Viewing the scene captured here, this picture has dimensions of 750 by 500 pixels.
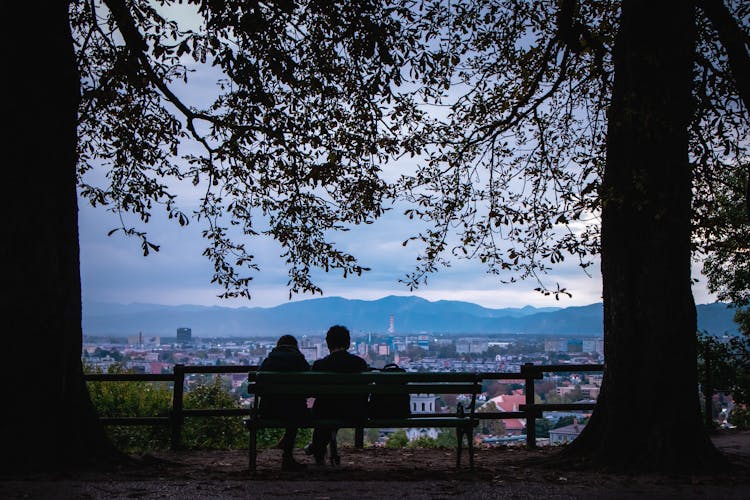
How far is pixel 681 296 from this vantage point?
888 centimetres

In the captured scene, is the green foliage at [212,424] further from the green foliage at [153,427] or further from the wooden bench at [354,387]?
the wooden bench at [354,387]

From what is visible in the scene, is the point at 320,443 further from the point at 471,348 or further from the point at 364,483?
the point at 471,348

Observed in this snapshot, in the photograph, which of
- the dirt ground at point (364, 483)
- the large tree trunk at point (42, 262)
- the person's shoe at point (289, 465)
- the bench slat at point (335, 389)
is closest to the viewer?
the dirt ground at point (364, 483)

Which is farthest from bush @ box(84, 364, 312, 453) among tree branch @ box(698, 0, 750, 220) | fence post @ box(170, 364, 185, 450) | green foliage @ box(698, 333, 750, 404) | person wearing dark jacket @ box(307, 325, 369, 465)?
tree branch @ box(698, 0, 750, 220)

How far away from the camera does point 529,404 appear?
38.0 feet

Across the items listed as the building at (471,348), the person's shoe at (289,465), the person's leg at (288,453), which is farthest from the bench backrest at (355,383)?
the building at (471,348)

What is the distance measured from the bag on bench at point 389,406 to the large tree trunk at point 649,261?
2154 millimetres

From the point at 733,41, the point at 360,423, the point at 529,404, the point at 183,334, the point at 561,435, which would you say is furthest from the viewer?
the point at 183,334

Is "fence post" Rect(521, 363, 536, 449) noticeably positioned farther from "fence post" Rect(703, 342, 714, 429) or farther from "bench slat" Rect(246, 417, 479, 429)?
"fence post" Rect(703, 342, 714, 429)

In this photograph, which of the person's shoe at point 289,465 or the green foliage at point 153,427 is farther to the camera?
the green foliage at point 153,427

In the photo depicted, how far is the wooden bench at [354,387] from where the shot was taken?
26.9 feet

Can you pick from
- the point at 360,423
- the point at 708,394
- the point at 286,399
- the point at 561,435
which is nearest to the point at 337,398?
the point at 360,423

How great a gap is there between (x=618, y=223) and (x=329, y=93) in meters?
4.81

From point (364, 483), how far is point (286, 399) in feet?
5.17
